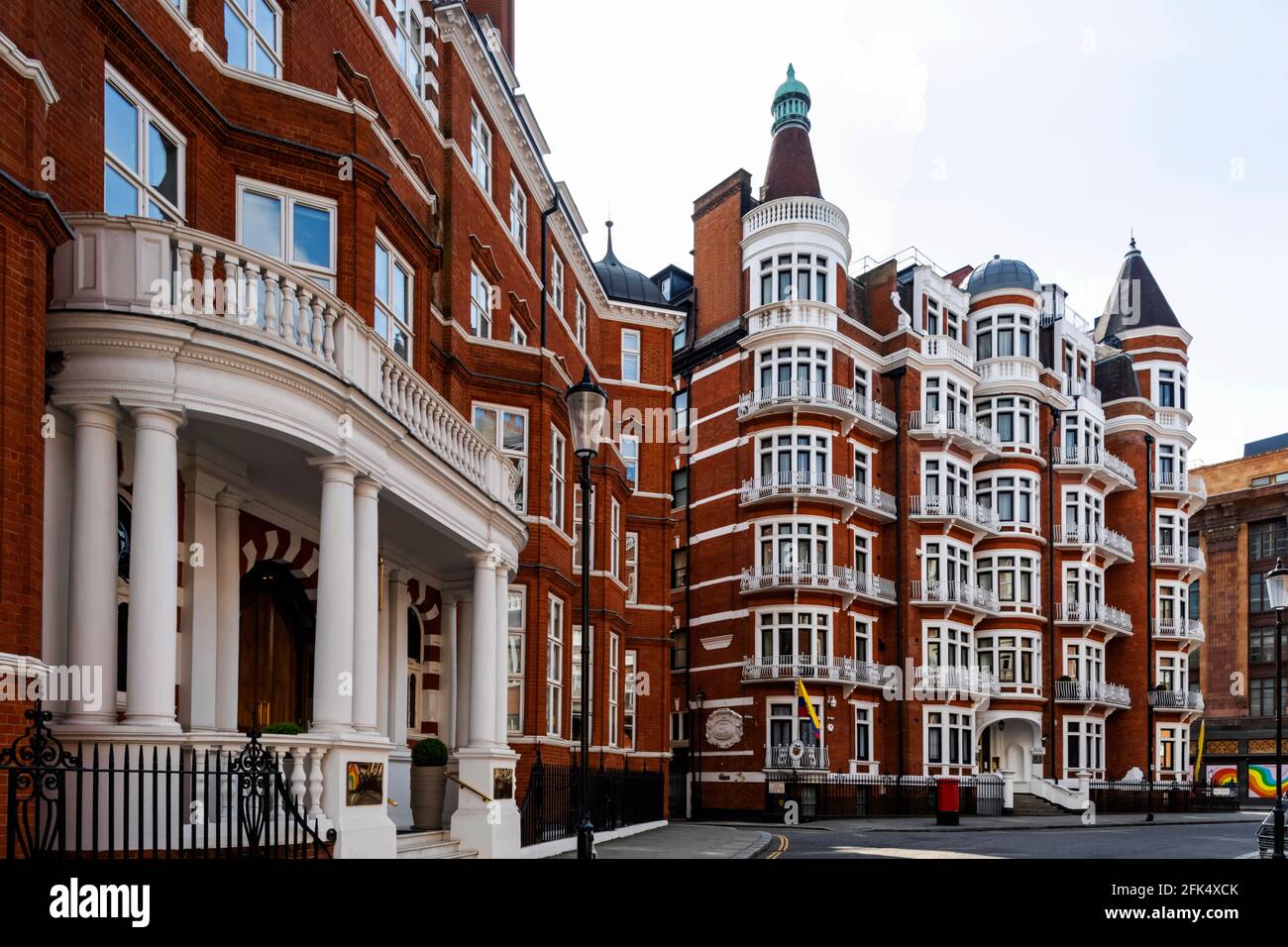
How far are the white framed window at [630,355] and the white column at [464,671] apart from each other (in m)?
16.3

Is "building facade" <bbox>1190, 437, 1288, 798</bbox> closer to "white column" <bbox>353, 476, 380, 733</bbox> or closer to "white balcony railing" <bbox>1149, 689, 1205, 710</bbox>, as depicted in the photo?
"white balcony railing" <bbox>1149, 689, 1205, 710</bbox>

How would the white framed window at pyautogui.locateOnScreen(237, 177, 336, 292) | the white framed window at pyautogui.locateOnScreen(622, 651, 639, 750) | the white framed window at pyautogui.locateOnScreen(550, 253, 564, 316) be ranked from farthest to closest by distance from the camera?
the white framed window at pyautogui.locateOnScreen(622, 651, 639, 750) → the white framed window at pyautogui.locateOnScreen(550, 253, 564, 316) → the white framed window at pyautogui.locateOnScreen(237, 177, 336, 292)

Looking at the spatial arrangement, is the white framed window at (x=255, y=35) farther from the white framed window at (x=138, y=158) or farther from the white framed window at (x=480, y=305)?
the white framed window at (x=480, y=305)

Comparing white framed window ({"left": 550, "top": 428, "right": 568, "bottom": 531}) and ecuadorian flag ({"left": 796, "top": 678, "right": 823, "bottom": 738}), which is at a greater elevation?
white framed window ({"left": 550, "top": 428, "right": 568, "bottom": 531})

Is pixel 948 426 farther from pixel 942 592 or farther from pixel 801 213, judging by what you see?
pixel 801 213

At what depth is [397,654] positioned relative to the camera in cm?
1750

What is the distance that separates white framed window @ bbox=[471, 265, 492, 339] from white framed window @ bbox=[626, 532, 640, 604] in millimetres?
11658

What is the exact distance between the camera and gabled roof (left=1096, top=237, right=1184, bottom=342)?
54016 mm

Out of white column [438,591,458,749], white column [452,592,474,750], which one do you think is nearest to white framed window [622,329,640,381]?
white column [438,591,458,749]

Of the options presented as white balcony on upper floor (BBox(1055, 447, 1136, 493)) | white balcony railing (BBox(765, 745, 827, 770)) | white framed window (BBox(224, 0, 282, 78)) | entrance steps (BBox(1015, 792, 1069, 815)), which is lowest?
entrance steps (BBox(1015, 792, 1069, 815))

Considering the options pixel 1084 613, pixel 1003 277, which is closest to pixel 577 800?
pixel 1084 613

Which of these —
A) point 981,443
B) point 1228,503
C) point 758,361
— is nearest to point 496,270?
point 758,361

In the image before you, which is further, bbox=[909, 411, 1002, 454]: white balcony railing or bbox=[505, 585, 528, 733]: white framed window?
bbox=[909, 411, 1002, 454]: white balcony railing
